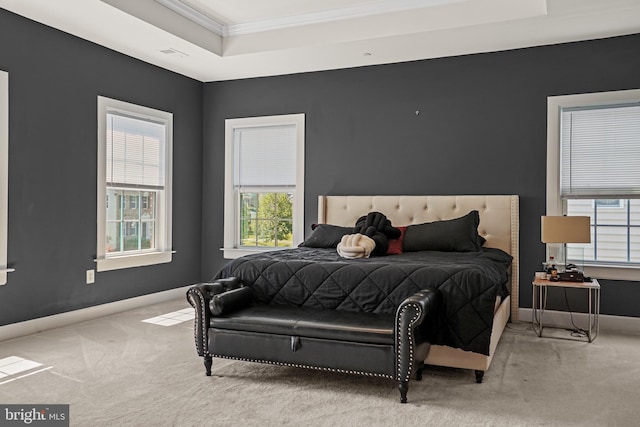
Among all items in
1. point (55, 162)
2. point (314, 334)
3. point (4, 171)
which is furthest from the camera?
point (55, 162)

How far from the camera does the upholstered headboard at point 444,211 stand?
4996 millimetres

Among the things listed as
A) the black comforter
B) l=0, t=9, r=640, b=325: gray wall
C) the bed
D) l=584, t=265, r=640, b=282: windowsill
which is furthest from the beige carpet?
l=0, t=9, r=640, b=325: gray wall

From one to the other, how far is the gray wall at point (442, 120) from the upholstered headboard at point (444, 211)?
0.40 feet

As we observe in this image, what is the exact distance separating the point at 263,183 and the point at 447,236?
8.14 feet

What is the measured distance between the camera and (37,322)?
4.48 metres

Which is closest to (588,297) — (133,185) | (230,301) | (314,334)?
(314,334)

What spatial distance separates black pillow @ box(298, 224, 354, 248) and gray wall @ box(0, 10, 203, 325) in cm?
195

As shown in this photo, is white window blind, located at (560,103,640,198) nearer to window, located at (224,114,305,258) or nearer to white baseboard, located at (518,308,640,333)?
white baseboard, located at (518,308,640,333)

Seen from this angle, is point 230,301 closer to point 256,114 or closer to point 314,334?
point 314,334

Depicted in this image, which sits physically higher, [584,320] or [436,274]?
[436,274]

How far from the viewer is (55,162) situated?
4629 millimetres

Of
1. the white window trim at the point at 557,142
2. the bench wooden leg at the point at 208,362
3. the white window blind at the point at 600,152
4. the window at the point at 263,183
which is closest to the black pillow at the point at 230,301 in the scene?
the bench wooden leg at the point at 208,362

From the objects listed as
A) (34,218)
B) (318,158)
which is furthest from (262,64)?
(34,218)

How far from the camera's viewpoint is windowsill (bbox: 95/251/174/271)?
5113 millimetres
